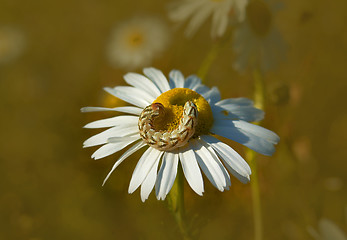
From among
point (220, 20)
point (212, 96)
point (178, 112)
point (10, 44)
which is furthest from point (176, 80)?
point (10, 44)

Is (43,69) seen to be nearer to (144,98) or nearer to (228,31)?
(228,31)

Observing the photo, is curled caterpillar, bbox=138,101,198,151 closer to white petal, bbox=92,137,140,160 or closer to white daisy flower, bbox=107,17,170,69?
white petal, bbox=92,137,140,160

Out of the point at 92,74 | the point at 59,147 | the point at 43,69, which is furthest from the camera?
the point at 43,69

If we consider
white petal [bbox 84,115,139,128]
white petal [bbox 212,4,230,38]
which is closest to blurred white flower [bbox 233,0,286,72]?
white petal [bbox 212,4,230,38]

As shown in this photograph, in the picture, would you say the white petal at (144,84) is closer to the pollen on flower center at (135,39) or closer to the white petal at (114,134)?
the white petal at (114,134)

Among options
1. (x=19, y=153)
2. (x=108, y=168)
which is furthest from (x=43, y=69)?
(x=108, y=168)

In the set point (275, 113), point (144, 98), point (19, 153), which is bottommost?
point (275, 113)
